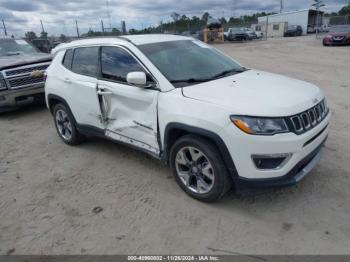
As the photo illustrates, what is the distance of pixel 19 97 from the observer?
288 inches

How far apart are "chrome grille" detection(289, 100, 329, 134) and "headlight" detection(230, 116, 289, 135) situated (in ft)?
0.41

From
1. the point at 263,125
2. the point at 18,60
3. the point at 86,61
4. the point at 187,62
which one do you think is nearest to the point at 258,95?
the point at 263,125

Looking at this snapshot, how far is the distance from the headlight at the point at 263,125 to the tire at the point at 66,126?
3.15 metres

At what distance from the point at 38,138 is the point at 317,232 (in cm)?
505

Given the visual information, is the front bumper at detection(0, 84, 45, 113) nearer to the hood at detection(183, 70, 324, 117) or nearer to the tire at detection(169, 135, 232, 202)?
the tire at detection(169, 135, 232, 202)

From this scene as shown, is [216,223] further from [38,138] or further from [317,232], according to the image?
[38,138]

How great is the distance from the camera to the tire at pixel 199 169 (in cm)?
312

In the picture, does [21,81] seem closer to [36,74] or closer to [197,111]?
[36,74]

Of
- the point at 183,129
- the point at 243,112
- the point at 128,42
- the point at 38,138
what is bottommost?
the point at 38,138

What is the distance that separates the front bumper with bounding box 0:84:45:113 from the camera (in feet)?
23.6

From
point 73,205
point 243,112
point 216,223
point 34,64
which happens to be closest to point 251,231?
point 216,223

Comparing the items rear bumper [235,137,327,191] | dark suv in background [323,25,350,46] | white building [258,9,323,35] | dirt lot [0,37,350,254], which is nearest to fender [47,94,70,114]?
dirt lot [0,37,350,254]

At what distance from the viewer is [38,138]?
5922mm

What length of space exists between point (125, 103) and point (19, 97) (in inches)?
182
